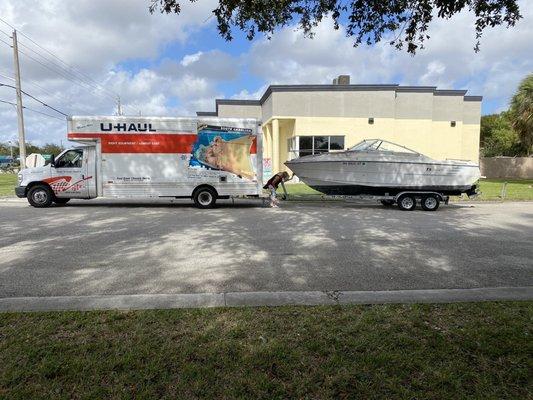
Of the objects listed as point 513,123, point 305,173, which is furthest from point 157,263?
point 513,123

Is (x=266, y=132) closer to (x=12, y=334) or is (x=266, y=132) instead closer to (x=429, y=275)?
(x=429, y=275)

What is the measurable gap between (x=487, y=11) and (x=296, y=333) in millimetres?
4201

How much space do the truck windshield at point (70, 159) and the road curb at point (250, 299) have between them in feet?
34.6

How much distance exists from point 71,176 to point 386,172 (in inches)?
424

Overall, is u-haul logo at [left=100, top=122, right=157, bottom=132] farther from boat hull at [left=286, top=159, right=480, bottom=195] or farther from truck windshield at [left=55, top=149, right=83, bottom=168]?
boat hull at [left=286, top=159, right=480, bottom=195]

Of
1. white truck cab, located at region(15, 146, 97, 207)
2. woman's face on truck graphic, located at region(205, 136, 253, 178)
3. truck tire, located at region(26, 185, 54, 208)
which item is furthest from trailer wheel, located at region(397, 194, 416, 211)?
truck tire, located at region(26, 185, 54, 208)

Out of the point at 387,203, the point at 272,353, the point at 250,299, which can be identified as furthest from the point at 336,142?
the point at 272,353

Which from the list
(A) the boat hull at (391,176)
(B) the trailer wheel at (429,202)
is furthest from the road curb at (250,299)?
(B) the trailer wheel at (429,202)

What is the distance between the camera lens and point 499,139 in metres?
51.8

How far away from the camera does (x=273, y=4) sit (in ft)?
16.7

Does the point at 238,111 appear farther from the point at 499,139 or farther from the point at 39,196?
the point at 499,139

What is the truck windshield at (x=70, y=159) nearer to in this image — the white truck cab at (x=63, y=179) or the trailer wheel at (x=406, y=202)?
the white truck cab at (x=63, y=179)

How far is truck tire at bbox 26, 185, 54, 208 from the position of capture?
14234 mm

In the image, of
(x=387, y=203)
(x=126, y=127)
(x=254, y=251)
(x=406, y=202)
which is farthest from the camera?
(x=387, y=203)
